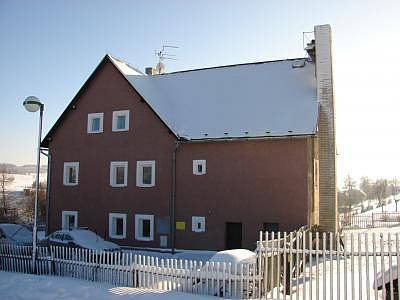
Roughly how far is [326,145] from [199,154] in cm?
637

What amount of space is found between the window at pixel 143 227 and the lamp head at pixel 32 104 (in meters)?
10.4

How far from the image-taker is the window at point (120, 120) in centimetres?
2402

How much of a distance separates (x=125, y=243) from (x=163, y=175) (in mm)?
4408

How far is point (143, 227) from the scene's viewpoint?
23203 mm

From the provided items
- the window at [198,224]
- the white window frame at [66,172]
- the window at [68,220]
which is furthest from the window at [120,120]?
the window at [198,224]

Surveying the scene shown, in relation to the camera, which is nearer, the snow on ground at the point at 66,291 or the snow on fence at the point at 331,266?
the snow on fence at the point at 331,266

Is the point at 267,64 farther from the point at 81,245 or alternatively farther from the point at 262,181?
the point at 81,245

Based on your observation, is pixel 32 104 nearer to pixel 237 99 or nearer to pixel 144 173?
pixel 144 173

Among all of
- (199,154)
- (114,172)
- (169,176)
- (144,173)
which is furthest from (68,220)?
(199,154)

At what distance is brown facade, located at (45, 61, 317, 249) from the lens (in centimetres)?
1997

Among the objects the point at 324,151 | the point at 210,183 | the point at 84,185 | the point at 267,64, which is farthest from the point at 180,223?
the point at 267,64

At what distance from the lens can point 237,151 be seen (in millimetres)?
21031

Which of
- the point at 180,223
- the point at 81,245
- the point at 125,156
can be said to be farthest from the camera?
the point at 125,156

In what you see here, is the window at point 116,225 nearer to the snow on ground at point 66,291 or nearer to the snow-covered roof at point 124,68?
the snow-covered roof at point 124,68
